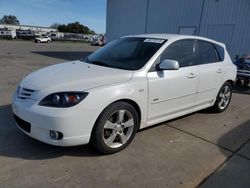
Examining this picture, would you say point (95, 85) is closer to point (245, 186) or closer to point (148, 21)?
point (245, 186)

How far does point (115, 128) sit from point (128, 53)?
138 centimetres

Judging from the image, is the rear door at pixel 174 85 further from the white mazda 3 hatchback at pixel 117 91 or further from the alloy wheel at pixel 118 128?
the alloy wheel at pixel 118 128

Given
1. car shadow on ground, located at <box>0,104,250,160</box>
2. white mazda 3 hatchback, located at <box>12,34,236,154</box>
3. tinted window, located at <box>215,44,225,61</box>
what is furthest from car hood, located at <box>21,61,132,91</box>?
tinted window, located at <box>215,44,225,61</box>

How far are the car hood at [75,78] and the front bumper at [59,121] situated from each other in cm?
26

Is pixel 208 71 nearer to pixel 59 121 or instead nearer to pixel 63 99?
pixel 63 99

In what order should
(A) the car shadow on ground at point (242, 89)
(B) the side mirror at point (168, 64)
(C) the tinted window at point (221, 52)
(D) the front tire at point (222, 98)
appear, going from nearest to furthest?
1. (B) the side mirror at point (168, 64)
2. (C) the tinted window at point (221, 52)
3. (D) the front tire at point (222, 98)
4. (A) the car shadow on ground at point (242, 89)

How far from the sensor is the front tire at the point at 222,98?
485 centimetres

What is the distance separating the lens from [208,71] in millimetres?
4270

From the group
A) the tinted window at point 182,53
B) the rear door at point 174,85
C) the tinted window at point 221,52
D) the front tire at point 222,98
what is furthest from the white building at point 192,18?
the rear door at point 174,85

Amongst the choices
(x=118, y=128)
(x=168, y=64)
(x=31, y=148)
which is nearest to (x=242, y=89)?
(x=168, y=64)

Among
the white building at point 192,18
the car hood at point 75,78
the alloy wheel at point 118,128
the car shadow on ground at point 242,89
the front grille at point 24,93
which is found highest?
the white building at point 192,18

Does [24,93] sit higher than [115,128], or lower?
higher

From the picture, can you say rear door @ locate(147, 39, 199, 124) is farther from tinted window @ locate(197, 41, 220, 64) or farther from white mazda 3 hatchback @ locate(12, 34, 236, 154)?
tinted window @ locate(197, 41, 220, 64)

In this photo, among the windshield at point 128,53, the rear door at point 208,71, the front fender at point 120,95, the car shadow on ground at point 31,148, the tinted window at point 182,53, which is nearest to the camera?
the front fender at point 120,95
